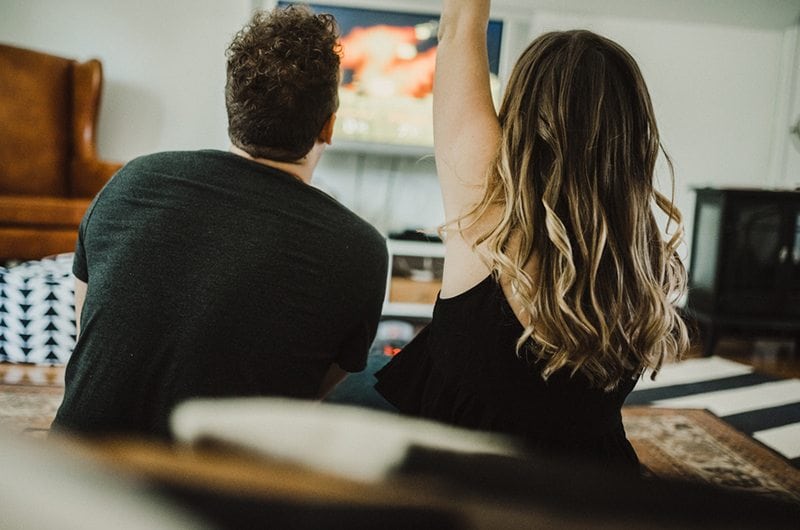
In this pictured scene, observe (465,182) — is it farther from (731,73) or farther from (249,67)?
(731,73)

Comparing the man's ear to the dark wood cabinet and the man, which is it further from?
the dark wood cabinet

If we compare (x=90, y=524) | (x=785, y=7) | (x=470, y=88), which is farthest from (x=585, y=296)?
A: (x=785, y=7)

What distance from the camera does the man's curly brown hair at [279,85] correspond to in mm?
924

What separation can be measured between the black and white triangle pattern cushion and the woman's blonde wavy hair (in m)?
1.70

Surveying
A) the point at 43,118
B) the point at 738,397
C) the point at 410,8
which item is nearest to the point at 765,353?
the point at 738,397

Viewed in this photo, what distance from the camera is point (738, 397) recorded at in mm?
2584

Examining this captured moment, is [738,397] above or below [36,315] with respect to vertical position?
below

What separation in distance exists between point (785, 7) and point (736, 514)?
4774 mm

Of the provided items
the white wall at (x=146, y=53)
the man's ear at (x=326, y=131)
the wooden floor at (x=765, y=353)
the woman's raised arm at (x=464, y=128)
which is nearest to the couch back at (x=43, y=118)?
the white wall at (x=146, y=53)

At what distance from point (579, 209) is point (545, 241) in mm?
57

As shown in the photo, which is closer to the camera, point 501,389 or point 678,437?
point 501,389

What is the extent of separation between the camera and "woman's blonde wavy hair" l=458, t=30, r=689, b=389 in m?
0.79

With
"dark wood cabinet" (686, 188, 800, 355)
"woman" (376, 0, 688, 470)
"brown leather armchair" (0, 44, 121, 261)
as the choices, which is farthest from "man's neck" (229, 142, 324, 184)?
"dark wood cabinet" (686, 188, 800, 355)

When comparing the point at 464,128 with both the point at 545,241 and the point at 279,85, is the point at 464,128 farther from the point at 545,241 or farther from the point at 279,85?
the point at 279,85
